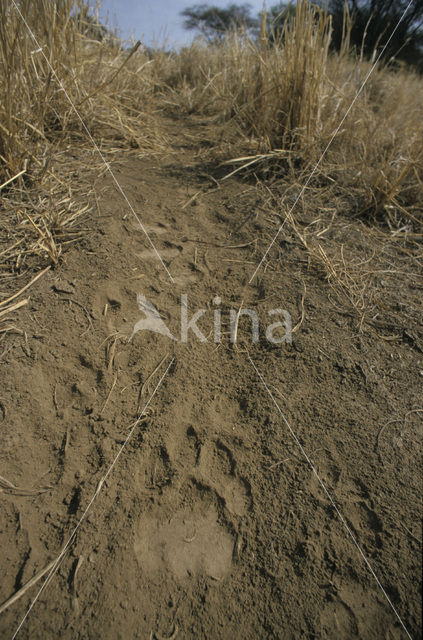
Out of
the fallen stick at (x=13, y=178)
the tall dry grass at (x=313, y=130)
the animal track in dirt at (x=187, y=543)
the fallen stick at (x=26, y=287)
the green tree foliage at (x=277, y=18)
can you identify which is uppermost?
the green tree foliage at (x=277, y=18)

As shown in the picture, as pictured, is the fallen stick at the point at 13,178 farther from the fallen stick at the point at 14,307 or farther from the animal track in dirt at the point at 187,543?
the animal track in dirt at the point at 187,543

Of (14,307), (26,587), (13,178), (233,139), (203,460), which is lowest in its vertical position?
(26,587)

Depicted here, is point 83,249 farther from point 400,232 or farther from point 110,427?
point 400,232

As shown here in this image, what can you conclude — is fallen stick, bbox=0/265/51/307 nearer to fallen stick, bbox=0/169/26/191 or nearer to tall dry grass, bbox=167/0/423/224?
fallen stick, bbox=0/169/26/191
